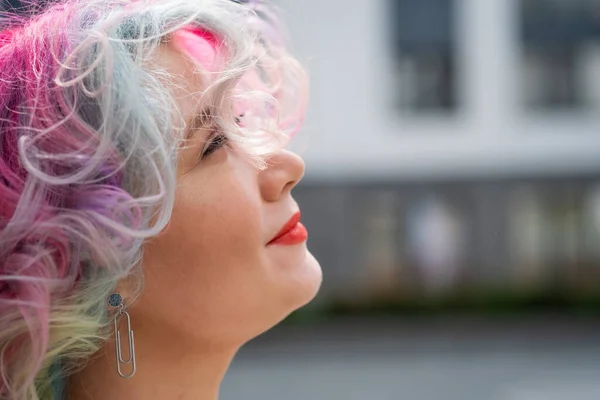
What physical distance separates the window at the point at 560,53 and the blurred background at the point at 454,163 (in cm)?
2

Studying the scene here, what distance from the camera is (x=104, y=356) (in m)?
1.42

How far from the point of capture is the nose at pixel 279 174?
1.43m

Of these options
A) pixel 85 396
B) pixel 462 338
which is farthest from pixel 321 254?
pixel 85 396

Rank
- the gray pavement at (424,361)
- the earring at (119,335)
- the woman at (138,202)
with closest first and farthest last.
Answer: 1. the woman at (138,202)
2. the earring at (119,335)
3. the gray pavement at (424,361)

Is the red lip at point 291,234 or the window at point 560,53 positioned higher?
the window at point 560,53

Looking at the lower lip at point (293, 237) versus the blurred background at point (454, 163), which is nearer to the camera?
the lower lip at point (293, 237)

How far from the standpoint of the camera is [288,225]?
1458 millimetres

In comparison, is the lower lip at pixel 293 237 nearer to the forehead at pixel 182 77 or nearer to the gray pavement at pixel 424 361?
the forehead at pixel 182 77

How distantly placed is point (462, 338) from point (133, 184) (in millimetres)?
9960

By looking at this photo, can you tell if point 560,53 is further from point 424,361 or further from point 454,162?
point 424,361

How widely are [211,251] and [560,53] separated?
39.2 ft

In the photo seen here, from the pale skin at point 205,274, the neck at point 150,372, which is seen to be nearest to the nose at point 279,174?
the pale skin at point 205,274

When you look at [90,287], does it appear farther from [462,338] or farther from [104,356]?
[462,338]

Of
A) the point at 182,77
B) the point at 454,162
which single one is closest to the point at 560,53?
the point at 454,162
